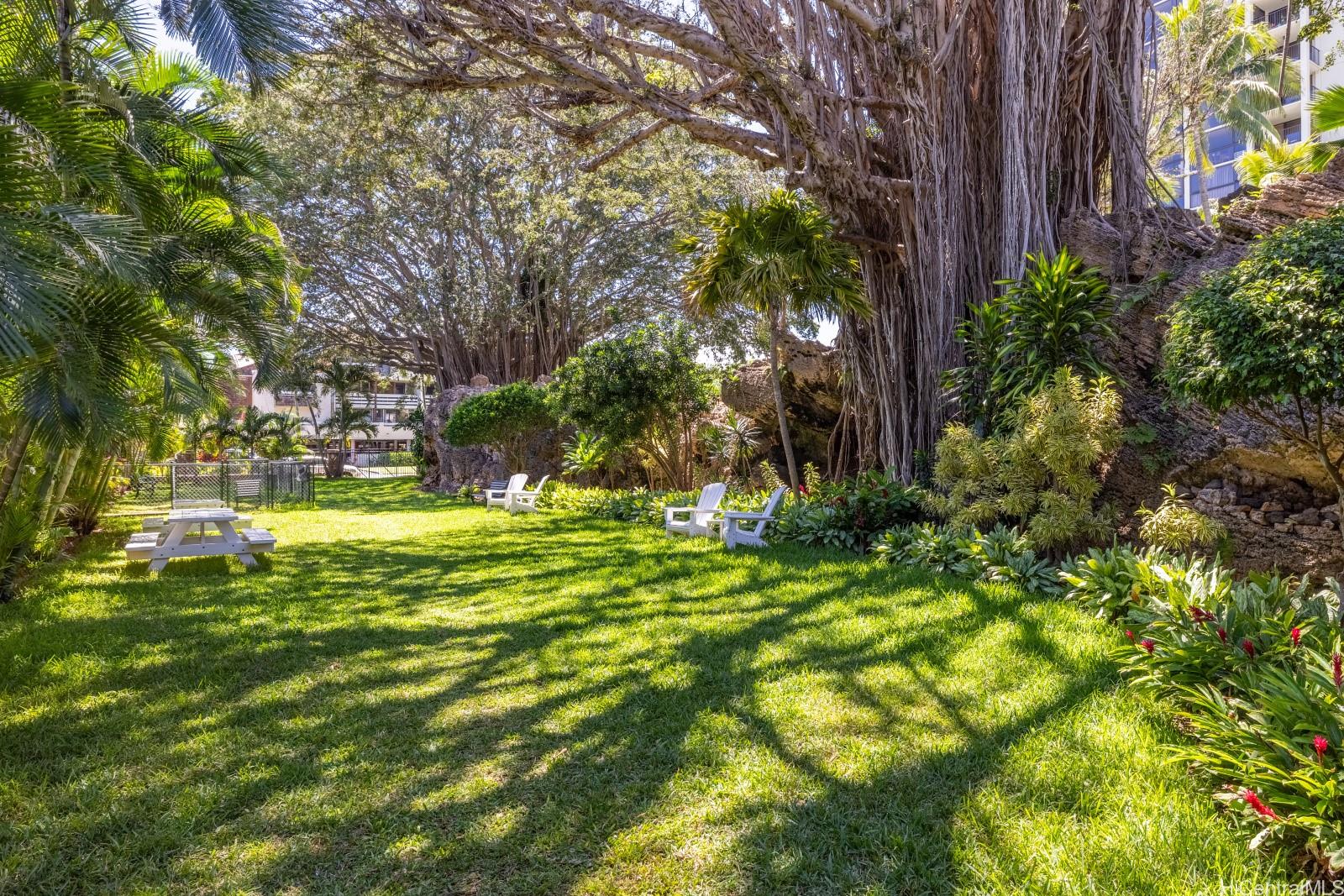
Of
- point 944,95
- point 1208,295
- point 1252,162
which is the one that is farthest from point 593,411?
point 1252,162

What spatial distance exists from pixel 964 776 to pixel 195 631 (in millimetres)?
4668

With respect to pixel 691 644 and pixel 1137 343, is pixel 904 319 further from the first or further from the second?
pixel 691 644

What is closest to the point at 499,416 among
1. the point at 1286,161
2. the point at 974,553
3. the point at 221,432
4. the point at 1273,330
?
the point at 974,553

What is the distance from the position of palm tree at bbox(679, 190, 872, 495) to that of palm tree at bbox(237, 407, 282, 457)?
24.4m

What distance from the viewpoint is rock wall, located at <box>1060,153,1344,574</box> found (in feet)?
16.4

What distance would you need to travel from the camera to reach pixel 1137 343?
19.7 ft

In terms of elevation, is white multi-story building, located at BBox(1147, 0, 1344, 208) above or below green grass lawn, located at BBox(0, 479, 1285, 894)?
above

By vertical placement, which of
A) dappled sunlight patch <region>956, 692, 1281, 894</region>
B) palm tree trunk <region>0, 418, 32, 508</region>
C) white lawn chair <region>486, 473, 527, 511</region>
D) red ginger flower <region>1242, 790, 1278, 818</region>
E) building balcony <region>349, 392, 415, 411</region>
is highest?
building balcony <region>349, 392, 415, 411</region>

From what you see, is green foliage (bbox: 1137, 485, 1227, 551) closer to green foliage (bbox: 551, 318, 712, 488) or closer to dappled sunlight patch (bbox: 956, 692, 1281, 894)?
dappled sunlight patch (bbox: 956, 692, 1281, 894)

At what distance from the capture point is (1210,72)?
16.0 m

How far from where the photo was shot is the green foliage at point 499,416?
14.7m

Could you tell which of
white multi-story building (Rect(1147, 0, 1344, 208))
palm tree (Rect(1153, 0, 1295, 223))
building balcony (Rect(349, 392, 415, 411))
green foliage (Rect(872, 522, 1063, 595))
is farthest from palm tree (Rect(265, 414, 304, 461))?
white multi-story building (Rect(1147, 0, 1344, 208))

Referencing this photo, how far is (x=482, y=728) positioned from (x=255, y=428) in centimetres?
2823

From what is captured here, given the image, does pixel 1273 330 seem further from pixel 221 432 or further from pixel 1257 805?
pixel 221 432
